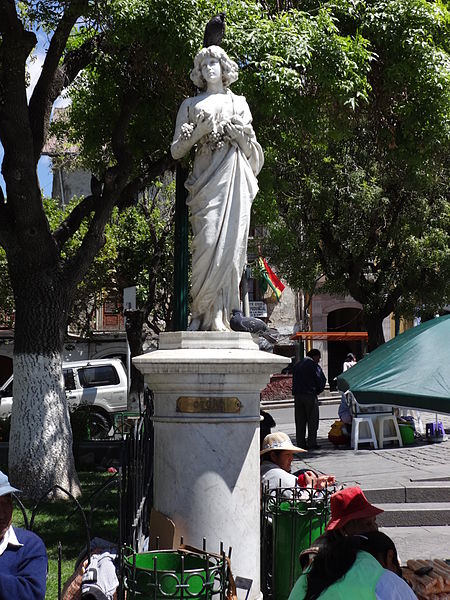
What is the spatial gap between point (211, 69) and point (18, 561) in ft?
12.3

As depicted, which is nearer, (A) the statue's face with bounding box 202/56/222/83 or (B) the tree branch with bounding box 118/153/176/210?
(A) the statue's face with bounding box 202/56/222/83

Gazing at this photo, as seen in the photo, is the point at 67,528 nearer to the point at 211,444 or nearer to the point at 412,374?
the point at 211,444

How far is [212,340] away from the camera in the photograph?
5.73 metres

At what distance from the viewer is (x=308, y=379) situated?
1446cm

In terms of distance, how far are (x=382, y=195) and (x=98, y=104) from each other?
8.43m

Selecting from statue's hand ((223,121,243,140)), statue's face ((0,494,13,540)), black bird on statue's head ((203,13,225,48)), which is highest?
Result: black bird on statue's head ((203,13,225,48))

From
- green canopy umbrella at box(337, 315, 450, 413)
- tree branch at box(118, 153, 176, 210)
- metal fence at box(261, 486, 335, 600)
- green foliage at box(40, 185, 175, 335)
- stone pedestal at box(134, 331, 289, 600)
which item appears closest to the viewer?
green canopy umbrella at box(337, 315, 450, 413)

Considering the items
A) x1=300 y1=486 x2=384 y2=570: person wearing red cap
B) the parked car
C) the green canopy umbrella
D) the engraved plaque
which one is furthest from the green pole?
the parked car

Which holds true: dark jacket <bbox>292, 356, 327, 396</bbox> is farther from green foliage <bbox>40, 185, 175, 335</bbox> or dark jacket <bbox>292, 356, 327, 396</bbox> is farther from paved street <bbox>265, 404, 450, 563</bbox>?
green foliage <bbox>40, 185, 175, 335</bbox>

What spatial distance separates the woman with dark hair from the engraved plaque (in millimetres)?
2100

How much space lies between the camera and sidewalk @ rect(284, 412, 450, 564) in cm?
844

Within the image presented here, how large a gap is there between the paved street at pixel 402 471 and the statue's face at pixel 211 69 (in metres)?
4.60

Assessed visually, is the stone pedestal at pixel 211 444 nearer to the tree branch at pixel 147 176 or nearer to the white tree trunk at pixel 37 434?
the white tree trunk at pixel 37 434

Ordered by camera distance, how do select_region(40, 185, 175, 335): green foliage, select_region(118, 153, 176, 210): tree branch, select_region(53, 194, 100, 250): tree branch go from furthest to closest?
select_region(40, 185, 175, 335): green foliage
select_region(118, 153, 176, 210): tree branch
select_region(53, 194, 100, 250): tree branch
